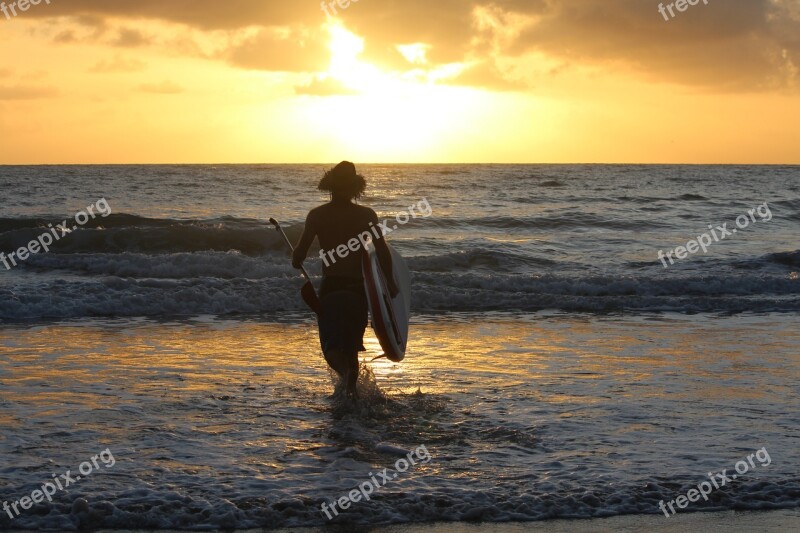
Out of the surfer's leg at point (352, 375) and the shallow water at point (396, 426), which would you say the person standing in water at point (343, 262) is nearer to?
the surfer's leg at point (352, 375)

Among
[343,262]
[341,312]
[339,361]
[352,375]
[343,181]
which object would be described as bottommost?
[352,375]

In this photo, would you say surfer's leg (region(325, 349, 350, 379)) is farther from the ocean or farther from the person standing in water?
the ocean

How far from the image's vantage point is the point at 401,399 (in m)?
7.44

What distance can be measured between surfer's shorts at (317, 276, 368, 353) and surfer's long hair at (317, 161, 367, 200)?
2.15ft

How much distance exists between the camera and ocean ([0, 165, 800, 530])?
5.09 m

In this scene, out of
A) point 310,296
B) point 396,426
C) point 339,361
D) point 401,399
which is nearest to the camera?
point 396,426

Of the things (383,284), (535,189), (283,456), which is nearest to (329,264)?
(383,284)

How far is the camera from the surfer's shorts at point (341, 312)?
6914 mm

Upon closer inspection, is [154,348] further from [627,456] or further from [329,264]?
[627,456]

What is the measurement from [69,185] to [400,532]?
47.8 meters

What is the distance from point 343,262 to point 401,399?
1294 millimetres

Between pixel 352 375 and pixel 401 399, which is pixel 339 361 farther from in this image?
pixel 401 399

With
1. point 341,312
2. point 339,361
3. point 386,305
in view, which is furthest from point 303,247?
point 339,361

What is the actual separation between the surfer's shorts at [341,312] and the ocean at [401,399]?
21.5 inches
